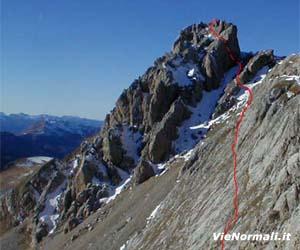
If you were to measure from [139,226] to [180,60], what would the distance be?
5903 centimetres

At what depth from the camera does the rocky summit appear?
136 feet

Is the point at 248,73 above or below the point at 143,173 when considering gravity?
above

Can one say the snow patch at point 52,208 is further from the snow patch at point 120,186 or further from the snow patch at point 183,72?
the snow patch at point 183,72

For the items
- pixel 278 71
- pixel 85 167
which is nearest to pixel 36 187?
pixel 85 167

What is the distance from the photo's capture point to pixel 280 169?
39719mm

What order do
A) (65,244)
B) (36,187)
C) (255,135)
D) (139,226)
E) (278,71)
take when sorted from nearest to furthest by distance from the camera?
(255,135) < (139,226) < (278,71) < (65,244) < (36,187)

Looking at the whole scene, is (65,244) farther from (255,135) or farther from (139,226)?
(255,135)

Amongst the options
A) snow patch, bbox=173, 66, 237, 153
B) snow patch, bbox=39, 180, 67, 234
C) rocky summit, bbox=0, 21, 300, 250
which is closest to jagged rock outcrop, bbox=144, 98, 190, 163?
rocky summit, bbox=0, 21, 300, 250

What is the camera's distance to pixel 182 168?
247 ft

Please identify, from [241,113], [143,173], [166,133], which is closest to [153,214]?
[241,113]

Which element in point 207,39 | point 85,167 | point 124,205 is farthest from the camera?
point 207,39

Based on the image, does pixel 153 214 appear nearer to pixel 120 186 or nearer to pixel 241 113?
pixel 241 113

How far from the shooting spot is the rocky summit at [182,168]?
41.5m

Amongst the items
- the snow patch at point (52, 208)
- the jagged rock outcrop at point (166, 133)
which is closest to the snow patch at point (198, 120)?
the jagged rock outcrop at point (166, 133)
